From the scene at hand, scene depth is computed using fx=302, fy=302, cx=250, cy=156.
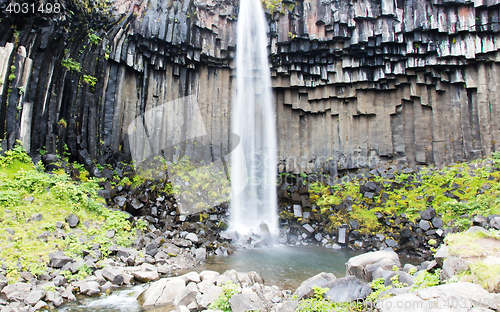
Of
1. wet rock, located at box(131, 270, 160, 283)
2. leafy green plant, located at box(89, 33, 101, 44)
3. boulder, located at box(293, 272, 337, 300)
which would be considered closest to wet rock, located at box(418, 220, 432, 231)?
boulder, located at box(293, 272, 337, 300)

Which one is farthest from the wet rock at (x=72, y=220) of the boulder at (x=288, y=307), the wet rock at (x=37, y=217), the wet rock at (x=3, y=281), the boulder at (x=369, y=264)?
the boulder at (x=369, y=264)

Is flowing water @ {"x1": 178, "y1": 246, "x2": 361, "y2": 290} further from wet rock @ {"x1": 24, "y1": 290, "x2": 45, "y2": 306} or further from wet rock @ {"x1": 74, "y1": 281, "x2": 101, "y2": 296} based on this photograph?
wet rock @ {"x1": 24, "y1": 290, "x2": 45, "y2": 306}

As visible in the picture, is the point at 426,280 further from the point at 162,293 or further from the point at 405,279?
the point at 162,293

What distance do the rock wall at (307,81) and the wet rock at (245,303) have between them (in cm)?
1007

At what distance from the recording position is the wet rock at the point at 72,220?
8.00 meters

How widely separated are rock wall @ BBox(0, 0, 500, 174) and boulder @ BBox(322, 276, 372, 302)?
11017 millimetres

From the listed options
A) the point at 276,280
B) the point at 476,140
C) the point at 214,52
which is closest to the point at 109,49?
the point at 214,52

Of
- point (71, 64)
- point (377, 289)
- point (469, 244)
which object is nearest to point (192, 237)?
point (377, 289)

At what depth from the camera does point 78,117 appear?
12695 mm

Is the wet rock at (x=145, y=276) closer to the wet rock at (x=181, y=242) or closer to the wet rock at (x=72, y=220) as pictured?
the wet rock at (x=181, y=242)

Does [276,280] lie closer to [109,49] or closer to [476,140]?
[109,49]

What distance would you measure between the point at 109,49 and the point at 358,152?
13854mm

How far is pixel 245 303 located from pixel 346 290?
1.64 metres

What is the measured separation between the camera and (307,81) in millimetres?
17188
